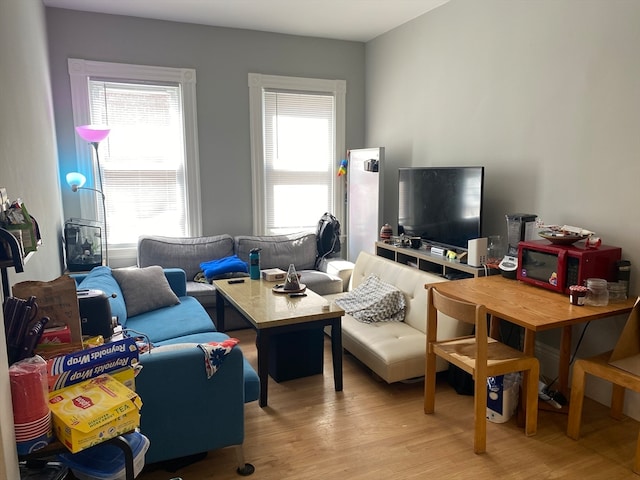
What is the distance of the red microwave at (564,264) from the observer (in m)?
2.52

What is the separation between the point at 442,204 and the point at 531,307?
4.55 ft

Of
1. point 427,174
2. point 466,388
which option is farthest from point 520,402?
point 427,174

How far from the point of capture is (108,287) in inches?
121

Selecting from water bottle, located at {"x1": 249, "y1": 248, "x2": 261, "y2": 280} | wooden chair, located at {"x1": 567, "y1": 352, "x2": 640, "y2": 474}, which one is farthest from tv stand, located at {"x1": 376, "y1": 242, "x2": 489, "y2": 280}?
water bottle, located at {"x1": 249, "y1": 248, "x2": 261, "y2": 280}

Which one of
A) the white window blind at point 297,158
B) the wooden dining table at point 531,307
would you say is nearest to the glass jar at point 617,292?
the wooden dining table at point 531,307

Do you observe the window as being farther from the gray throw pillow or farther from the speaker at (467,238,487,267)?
the speaker at (467,238,487,267)

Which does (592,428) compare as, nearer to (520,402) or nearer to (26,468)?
(520,402)

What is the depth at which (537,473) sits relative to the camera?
2.20 meters

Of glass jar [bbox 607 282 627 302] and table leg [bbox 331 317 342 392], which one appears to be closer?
glass jar [bbox 607 282 627 302]

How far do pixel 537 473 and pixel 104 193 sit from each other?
4013 mm

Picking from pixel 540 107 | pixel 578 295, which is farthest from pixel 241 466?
pixel 540 107

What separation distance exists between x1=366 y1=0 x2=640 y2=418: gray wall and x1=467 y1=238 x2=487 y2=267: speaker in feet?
1.31

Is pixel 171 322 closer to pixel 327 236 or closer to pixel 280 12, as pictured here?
pixel 327 236

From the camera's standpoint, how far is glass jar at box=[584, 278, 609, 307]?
7.96ft
